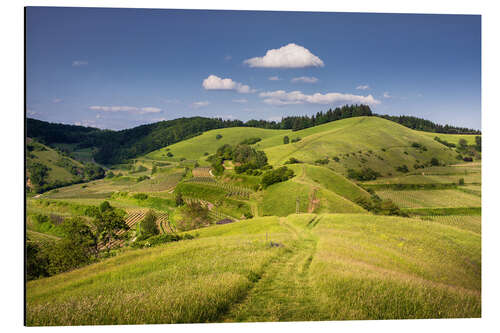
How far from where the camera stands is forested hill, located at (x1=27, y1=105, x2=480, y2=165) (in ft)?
31.8

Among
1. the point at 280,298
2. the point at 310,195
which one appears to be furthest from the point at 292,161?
the point at 280,298

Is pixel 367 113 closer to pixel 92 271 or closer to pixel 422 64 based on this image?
pixel 422 64

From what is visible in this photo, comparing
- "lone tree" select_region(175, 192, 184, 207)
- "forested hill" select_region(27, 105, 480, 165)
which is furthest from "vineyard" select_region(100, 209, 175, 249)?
"forested hill" select_region(27, 105, 480, 165)

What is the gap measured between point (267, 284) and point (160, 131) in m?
9.29

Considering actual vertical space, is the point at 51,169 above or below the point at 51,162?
below

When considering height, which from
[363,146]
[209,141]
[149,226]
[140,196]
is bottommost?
[149,226]

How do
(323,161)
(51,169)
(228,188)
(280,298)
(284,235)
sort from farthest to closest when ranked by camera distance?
(323,161) < (228,188) < (51,169) < (284,235) < (280,298)

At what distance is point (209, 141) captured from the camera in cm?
1389

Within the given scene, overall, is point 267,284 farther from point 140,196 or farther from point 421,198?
point 421,198

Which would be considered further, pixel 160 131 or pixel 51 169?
pixel 160 131

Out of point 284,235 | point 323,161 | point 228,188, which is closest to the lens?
point 284,235

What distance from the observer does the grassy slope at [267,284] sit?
4684mm
